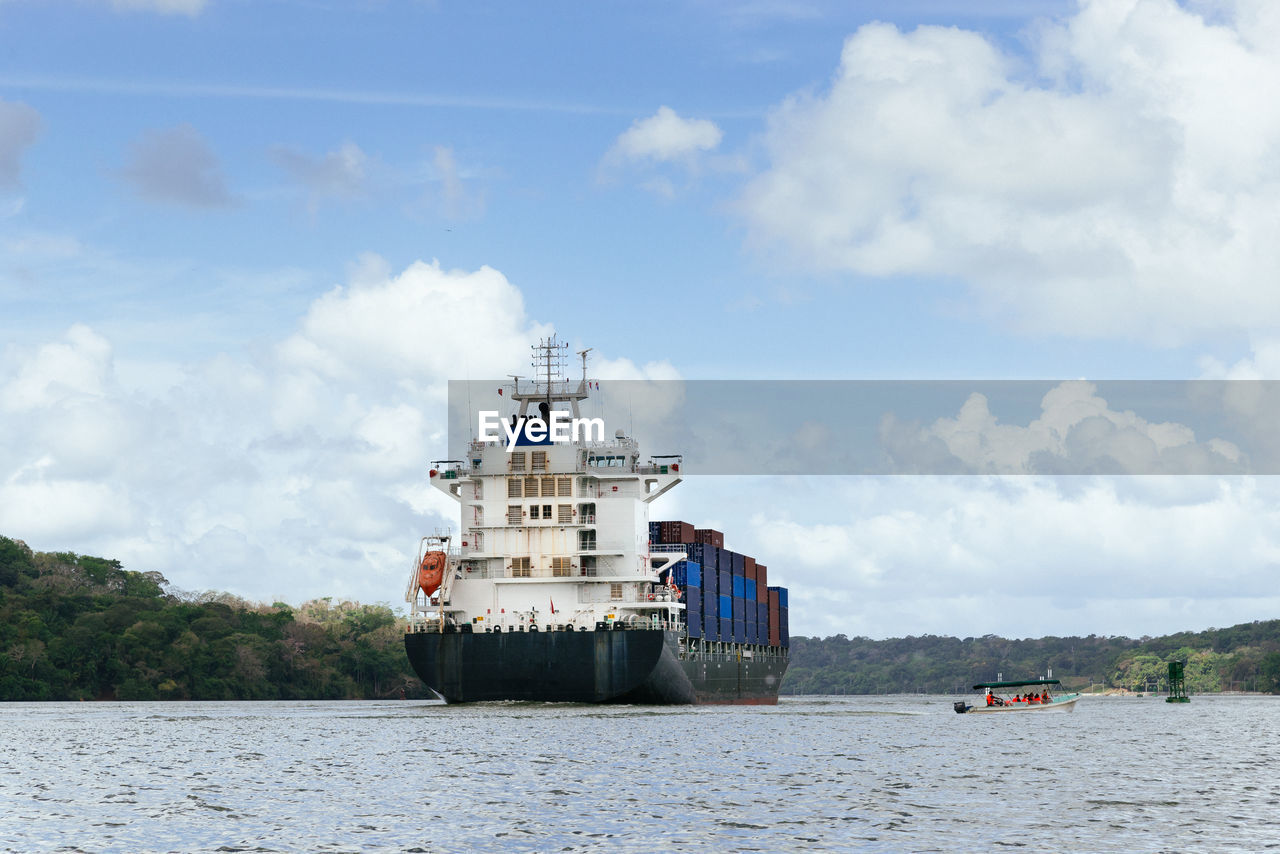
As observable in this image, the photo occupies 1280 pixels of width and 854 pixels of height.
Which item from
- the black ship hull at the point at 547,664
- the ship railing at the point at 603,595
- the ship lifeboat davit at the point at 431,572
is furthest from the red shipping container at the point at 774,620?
the ship lifeboat davit at the point at 431,572

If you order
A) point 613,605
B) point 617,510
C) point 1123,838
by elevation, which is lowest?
point 1123,838

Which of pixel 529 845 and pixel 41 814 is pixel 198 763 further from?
pixel 529 845

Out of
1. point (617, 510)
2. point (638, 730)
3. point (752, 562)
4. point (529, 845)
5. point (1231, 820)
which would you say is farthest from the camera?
point (752, 562)

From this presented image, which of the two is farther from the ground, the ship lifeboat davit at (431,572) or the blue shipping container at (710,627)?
the ship lifeboat davit at (431,572)

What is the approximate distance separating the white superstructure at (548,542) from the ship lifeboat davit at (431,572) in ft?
1.68

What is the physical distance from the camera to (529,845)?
35.5 meters

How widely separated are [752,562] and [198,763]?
90.3 metres

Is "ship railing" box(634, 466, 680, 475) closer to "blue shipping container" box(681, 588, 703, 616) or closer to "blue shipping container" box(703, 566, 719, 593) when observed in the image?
"blue shipping container" box(681, 588, 703, 616)

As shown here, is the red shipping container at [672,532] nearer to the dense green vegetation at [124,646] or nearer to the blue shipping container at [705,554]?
the blue shipping container at [705,554]

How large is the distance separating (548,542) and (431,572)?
7.93m

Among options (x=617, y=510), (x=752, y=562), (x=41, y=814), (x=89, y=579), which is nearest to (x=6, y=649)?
(x=89, y=579)

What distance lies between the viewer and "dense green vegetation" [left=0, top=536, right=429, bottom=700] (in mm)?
165875

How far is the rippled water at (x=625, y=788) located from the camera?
36.7m

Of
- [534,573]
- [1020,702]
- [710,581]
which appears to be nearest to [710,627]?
[710,581]
